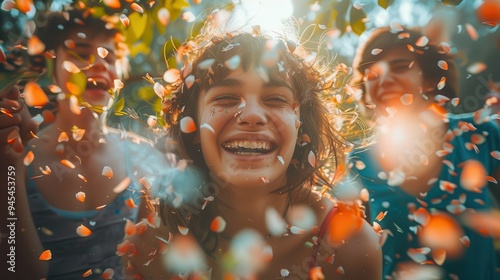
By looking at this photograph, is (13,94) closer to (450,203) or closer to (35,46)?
(35,46)

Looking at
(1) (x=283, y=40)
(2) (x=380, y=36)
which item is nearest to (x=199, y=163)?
(1) (x=283, y=40)

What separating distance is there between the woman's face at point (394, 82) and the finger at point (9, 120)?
183cm

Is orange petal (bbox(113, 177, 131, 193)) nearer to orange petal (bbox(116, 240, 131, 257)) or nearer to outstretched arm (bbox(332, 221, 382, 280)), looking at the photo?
orange petal (bbox(116, 240, 131, 257))

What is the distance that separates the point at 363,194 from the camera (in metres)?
2.31

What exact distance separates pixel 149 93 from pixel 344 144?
3.79 feet

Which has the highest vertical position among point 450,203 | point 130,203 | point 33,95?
point 33,95

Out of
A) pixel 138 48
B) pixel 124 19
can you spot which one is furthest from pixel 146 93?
pixel 124 19

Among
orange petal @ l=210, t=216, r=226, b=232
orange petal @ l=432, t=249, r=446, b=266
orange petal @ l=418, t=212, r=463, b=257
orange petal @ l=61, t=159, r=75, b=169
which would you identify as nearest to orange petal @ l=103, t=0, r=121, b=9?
orange petal @ l=61, t=159, r=75, b=169

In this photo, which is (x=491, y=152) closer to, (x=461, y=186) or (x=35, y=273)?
(x=461, y=186)

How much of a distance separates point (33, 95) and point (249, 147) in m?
1.11

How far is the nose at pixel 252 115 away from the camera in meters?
1.86

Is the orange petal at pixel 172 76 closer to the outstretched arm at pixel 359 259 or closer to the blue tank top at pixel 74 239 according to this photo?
the blue tank top at pixel 74 239

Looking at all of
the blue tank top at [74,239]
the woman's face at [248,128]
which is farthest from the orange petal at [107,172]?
the woman's face at [248,128]

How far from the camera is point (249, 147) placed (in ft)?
6.18
